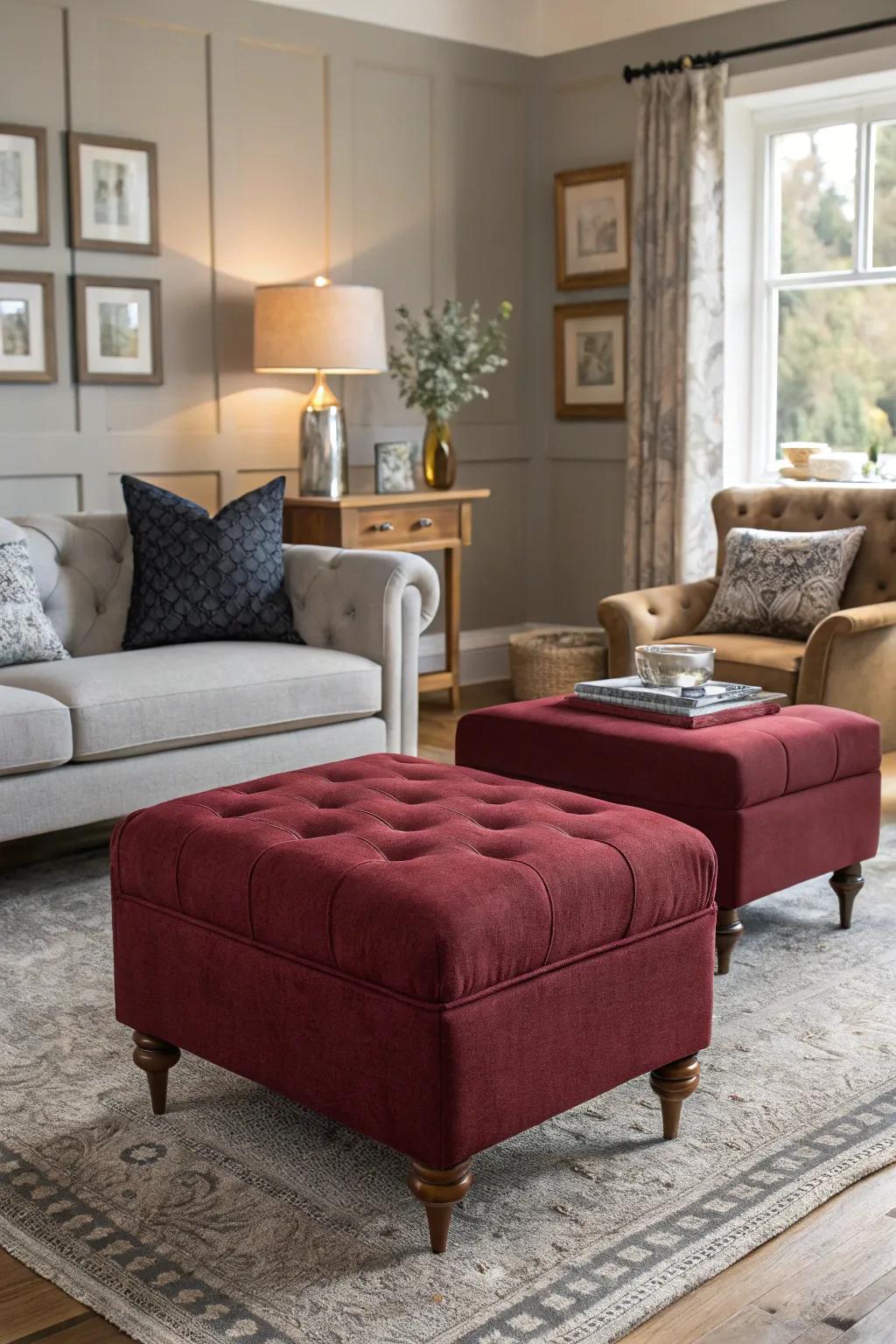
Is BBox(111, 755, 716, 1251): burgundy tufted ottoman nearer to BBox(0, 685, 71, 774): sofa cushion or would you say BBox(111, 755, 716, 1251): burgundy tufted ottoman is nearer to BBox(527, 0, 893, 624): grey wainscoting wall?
BBox(0, 685, 71, 774): sofa cushion

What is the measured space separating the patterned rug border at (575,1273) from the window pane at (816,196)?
4.37m

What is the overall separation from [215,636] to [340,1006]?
7.64ft

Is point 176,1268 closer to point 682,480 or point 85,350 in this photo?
point 85,350

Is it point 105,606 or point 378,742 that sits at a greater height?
point 105,606

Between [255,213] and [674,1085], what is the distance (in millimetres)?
4132

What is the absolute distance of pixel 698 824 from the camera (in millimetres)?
2912

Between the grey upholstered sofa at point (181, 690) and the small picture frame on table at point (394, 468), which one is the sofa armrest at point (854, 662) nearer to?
the grey upholstered sofa at point (181, 690)

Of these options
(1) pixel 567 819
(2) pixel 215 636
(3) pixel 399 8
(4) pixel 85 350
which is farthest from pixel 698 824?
(3) pixel 399 8

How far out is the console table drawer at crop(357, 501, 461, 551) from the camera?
538 cm

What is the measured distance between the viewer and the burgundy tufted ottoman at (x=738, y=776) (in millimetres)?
2885

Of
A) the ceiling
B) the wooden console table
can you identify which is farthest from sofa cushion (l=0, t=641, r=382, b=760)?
the ceiling

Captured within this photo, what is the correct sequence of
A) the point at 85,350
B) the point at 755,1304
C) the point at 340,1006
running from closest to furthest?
1. the point at 755,1304
2. the point at 340,1006
3. the point at 85,350

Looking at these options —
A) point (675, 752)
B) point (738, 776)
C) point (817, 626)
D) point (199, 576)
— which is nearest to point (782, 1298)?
point (738, 776)

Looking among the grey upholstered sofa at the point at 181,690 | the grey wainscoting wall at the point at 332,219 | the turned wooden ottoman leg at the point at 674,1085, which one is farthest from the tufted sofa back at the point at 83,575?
the turned wooden ottoman leg at the point at 674,1085
